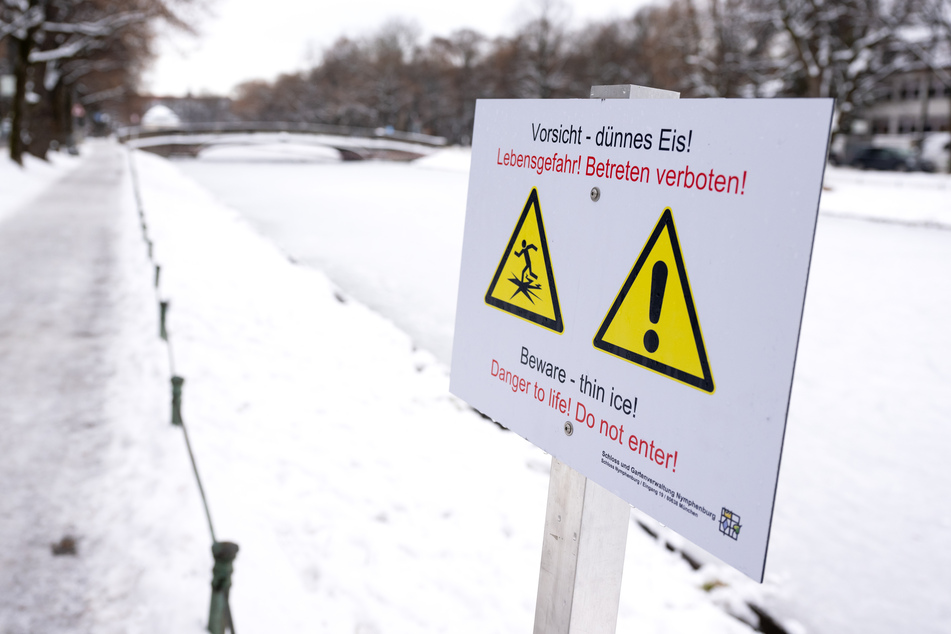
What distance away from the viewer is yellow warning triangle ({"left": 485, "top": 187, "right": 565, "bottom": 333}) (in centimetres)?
182

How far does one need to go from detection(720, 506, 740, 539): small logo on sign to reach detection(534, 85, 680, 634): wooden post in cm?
46

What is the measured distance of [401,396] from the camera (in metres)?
7.26

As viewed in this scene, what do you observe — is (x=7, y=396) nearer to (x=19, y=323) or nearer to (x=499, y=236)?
(x=19, y=323)

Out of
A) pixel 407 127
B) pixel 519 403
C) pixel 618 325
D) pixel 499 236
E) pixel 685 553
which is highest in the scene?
pixel 407 127

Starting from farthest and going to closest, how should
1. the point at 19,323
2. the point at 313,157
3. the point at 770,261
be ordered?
the point at 313,157 → the point at 19,323 → the point at 770,261

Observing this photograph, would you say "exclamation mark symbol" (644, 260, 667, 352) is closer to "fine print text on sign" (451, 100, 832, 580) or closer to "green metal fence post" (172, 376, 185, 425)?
"fine print text on sign" (451, 100, 832, 580)

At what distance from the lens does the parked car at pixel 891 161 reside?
41062 millimetres

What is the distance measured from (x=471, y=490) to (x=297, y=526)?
127 cm

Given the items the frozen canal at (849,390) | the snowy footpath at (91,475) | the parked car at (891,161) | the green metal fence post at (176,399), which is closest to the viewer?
the snowy footpath at (91,475)

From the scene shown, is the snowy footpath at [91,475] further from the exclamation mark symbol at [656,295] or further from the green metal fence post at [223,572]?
the exclamation mark symbol at [656,295]

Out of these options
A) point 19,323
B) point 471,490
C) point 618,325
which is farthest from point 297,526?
point 19,323

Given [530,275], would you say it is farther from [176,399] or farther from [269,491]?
[176,399]

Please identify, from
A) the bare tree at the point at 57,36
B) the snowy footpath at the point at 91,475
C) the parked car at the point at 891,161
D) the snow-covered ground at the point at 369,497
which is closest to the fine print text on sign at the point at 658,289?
the snow-covered ground at the point at 369,497

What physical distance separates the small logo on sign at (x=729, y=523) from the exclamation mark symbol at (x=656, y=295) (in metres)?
0.34
